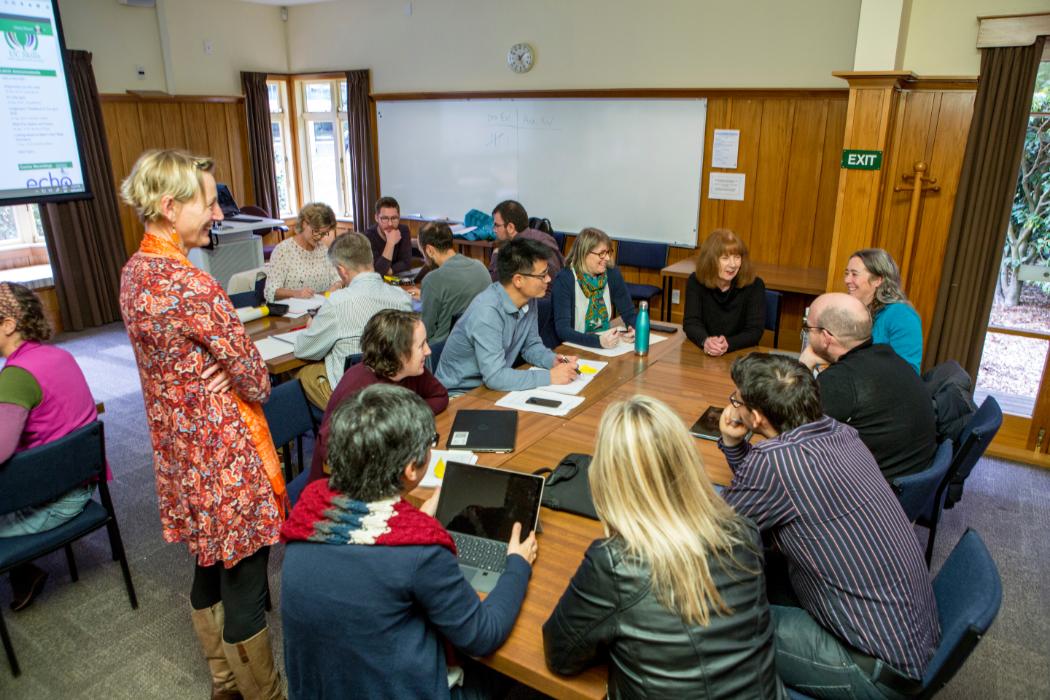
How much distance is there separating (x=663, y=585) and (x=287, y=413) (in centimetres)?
195

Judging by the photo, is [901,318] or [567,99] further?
[567,99]

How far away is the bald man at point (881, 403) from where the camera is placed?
236 cm

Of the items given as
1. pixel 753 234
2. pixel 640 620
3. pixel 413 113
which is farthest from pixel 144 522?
pixel 413 113

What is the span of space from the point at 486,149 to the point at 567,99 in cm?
106

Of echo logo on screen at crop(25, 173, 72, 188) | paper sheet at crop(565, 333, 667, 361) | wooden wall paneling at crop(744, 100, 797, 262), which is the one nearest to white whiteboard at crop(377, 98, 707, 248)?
A: wooden wall paneling at crop(744, 100, 797, 262)

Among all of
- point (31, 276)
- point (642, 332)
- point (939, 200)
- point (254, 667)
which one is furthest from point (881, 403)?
point (31, 276)

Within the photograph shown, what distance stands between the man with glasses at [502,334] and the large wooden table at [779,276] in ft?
7.91

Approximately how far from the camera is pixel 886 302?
3355 millimetres

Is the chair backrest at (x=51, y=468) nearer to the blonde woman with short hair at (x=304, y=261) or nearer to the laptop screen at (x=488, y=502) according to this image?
the laptop screen at (x=488, y=502)

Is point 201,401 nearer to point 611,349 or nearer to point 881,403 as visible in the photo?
point 881,403

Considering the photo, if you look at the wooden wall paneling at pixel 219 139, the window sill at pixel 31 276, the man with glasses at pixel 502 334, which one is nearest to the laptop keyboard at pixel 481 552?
the man with glasses at pixel 502 334

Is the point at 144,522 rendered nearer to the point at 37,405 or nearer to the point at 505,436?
the point at 37,405

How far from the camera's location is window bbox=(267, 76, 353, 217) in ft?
28.3

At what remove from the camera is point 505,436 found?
8.27ft
